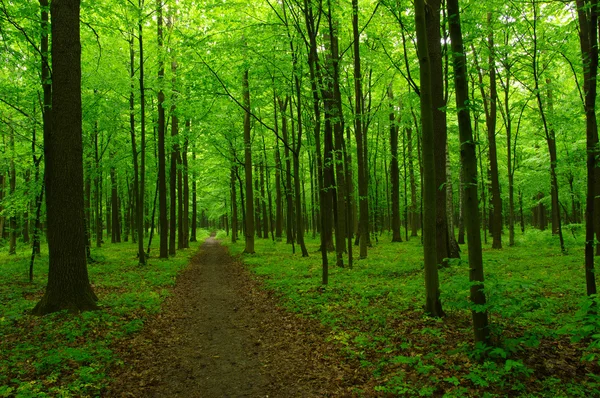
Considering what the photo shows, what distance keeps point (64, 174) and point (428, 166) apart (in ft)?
25.2

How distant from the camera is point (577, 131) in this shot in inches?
755

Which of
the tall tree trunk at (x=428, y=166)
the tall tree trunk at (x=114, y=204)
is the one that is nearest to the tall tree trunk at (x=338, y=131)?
the tall tree trunk at (x=428, y=166)

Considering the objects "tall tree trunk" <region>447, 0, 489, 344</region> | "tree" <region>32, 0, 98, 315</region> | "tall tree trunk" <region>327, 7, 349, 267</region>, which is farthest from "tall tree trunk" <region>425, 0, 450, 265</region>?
"tree" <region>32, 0, 98, 315</region>

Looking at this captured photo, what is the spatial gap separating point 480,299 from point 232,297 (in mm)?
7621

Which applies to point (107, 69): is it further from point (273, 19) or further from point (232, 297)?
point (232, 297)

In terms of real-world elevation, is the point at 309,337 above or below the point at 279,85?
below

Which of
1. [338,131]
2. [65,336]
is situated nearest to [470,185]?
[65,336]

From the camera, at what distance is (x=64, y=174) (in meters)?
7.92

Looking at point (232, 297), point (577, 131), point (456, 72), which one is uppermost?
point (577, 131)

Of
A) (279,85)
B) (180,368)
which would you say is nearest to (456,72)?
(180,368)

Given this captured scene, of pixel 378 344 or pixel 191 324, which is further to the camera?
pixel 191 324

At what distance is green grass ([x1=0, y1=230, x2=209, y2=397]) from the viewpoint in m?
4.82

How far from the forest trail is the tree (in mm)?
2065

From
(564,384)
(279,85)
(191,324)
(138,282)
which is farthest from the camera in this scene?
(279,85)
